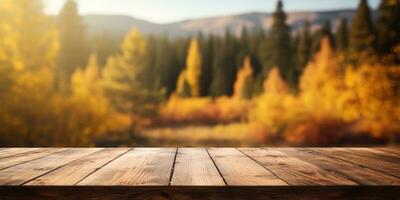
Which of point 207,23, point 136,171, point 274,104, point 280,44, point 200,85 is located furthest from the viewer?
point 207,23

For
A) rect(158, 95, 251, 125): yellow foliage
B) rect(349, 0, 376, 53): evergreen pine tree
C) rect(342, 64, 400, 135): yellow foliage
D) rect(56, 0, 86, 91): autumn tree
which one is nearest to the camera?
rect(342, 64, 400, 135): yellow foliage

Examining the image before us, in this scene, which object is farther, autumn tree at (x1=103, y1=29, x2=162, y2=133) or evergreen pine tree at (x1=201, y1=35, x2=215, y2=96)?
evergreen pine tree at (x1=201, y1=35, x2=215, y2=96)

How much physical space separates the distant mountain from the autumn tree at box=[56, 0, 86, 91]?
15.1 ft

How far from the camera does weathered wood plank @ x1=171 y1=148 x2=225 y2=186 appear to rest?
4.87ft

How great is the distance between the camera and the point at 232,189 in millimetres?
1416

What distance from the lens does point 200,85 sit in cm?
3566

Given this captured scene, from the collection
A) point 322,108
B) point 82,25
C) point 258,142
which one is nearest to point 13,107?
point 82,25

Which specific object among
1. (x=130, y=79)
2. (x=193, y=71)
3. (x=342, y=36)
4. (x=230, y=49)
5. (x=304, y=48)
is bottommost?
(x=130, y=79)

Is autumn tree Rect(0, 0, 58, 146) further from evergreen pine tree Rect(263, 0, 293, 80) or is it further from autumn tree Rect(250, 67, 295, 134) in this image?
evergreen pine tree Rect(263, 0, 293, 80)

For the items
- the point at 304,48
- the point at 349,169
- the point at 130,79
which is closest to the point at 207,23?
the point at 304,48

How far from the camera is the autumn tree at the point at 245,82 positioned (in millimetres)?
32406

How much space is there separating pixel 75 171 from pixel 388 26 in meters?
21.3

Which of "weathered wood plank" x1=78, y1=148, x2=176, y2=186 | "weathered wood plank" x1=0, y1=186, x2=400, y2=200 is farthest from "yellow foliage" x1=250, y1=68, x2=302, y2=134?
"weathered wood plank" x1=0, y1=186, x2=400, y2=200

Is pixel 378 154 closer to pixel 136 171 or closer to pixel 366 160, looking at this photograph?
pixel 366 160
